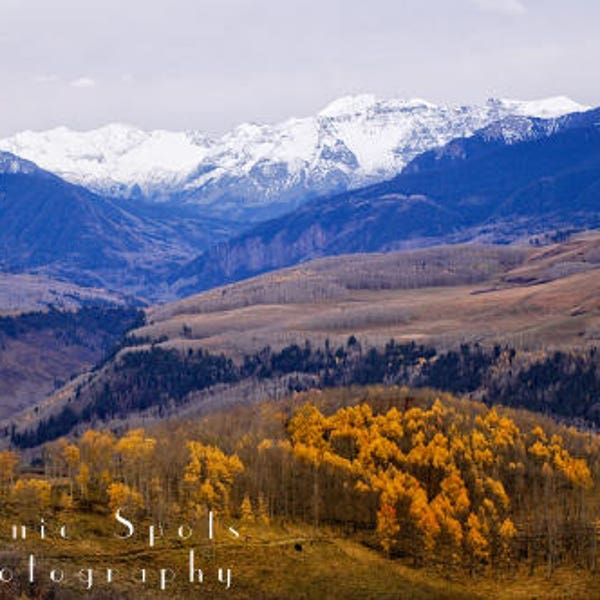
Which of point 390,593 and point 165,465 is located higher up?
point 165,465

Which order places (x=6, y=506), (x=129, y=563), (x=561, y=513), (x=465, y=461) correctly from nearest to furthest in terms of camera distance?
(x=129, y=563) < (x=6, y=506) < (x=561, y=513) < (x=465, y=461)

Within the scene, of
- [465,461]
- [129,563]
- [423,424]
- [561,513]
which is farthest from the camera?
[423,424]

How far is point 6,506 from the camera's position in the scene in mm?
153125

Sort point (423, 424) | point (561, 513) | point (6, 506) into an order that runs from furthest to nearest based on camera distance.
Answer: point (423, 424), point (561, 513), point (6, 506)

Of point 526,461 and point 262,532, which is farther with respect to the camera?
point 526,461

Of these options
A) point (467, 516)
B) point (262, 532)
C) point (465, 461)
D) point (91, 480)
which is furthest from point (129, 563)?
point (465, 461)

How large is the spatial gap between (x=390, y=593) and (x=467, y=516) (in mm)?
24536

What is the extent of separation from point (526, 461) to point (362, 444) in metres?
28.3

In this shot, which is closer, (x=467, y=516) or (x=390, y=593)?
(x=390, y=593)

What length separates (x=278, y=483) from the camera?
172625 millimetres

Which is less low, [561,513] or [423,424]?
[423,424]

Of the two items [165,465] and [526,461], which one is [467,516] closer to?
[526,461]

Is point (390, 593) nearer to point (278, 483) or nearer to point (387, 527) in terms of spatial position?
point (387, 527)

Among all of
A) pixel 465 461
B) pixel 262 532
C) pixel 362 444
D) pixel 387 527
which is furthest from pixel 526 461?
pixel 262 532
